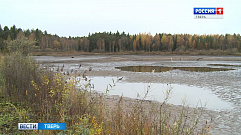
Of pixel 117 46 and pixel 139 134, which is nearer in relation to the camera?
pixel 139 134

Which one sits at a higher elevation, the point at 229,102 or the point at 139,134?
the point at 139,134

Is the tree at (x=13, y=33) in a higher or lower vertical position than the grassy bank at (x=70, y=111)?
higher

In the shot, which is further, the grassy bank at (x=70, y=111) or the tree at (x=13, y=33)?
the tree at (x=13, y=33)

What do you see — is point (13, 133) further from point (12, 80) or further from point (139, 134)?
point (12, 80)

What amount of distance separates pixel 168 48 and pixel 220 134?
293 feet

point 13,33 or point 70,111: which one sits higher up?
point 13,33

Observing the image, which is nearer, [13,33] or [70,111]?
[70,111]

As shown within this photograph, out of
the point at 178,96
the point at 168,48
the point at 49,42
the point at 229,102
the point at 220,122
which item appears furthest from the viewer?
the point at 49,42

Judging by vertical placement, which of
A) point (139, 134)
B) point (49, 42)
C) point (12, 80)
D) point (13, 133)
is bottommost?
point (13, 133)

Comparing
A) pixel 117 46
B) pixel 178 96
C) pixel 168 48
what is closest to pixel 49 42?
pixel 117 46

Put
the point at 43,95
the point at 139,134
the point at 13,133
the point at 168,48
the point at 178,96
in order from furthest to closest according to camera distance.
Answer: the point at 168,48 < the point at 178,96 < the point at 43,95 < the point at 13,133 < the point at 139,134

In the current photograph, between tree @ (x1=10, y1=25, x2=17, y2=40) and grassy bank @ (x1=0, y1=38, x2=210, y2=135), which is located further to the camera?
tree @ (x1=10, y1=25, x2=17, y2=40)

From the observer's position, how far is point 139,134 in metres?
3.20

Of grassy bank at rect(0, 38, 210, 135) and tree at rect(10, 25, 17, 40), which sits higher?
tree at rect(10, 25, 17, 40)
